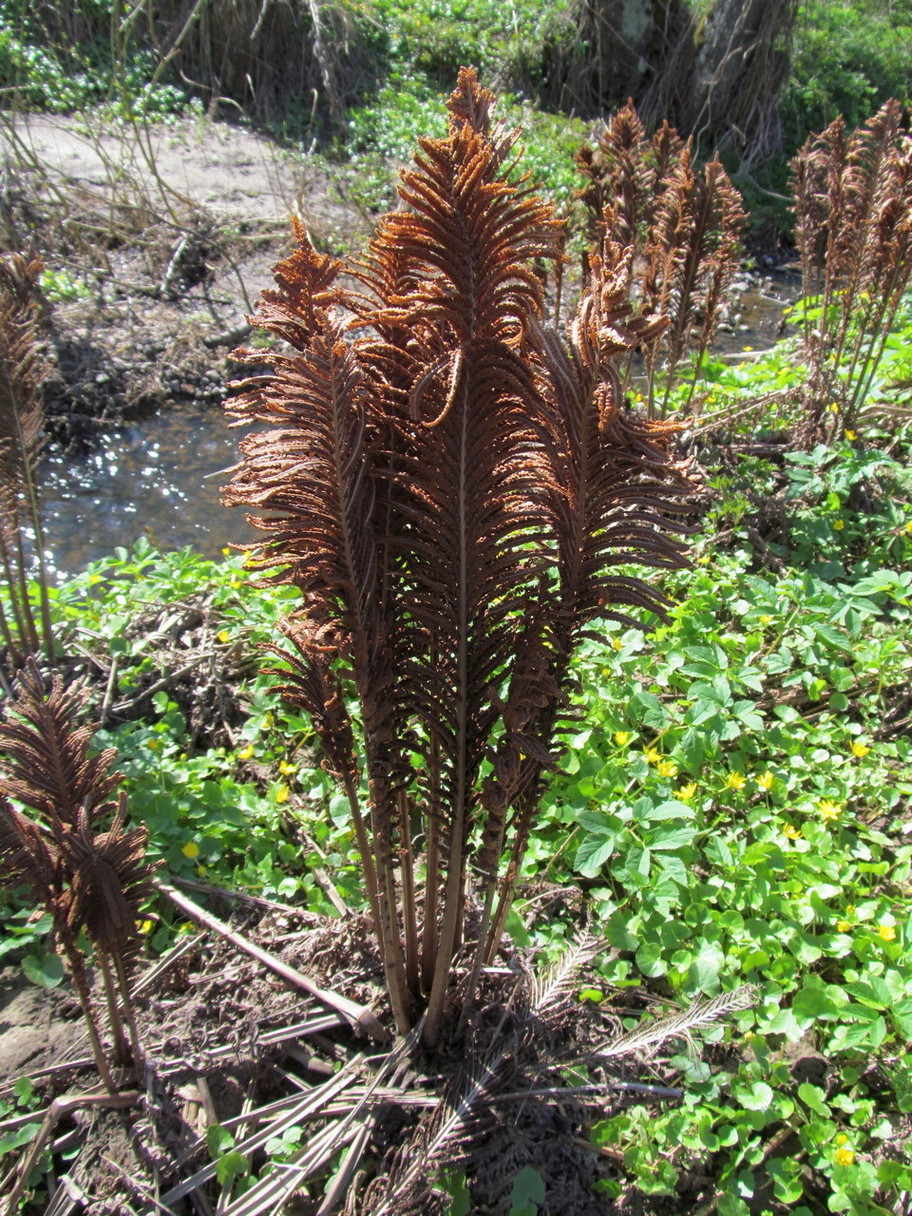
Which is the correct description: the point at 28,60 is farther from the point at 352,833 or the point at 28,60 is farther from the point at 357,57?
the point at 352,833

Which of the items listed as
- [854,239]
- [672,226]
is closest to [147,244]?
[672,226]

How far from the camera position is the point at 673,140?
4.52m

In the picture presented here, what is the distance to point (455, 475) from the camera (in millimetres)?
1261

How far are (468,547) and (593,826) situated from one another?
108 centimetres

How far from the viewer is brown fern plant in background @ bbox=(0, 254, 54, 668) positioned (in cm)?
280

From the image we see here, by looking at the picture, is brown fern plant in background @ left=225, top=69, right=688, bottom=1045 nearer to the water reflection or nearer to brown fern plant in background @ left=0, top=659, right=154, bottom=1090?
brown fern plant in background @ left=0, top=659, right=154, bottom=1090

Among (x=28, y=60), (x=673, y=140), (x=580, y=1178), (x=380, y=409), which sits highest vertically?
(x=28, y=60)

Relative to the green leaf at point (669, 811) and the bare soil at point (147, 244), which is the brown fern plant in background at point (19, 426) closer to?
the green leaf at point (669, 811)

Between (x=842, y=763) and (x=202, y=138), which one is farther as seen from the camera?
(x=202, y=138)

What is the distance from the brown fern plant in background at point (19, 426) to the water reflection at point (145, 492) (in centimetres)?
192

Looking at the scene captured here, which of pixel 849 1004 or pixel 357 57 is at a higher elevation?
pixel 357 57

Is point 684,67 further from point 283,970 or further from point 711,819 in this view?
point 283,970

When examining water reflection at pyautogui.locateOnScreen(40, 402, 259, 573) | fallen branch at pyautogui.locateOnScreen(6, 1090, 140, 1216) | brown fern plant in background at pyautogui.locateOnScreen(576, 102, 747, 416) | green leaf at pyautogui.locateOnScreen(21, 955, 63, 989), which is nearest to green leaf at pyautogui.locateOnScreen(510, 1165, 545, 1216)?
fallen branch at pyautogui.locateOnScreen(6, 1090, 140, 1216)

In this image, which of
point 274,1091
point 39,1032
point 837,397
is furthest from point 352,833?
point 837,397
